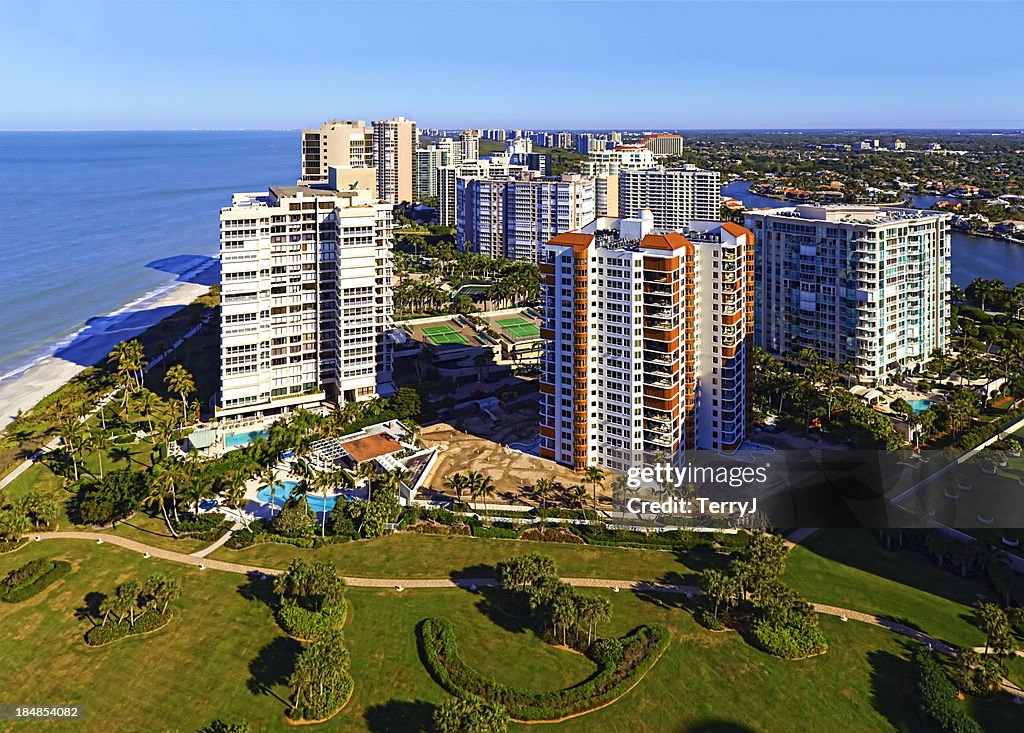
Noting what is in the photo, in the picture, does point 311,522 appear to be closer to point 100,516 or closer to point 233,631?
point 233,631

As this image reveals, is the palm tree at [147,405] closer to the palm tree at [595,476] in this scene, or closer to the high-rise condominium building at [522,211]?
the palm tree at [595,476]

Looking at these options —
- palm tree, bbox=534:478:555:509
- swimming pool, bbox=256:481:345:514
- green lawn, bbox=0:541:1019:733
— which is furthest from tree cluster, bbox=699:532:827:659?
swimming pool, bbox=256:481:345:514

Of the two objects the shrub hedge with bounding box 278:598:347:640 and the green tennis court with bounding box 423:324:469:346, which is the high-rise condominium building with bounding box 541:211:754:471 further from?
the green tennis court with bounding box 423:324:469:346

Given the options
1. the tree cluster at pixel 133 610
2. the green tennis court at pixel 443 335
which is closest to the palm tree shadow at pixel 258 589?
the tree cluster at pixel 133 610

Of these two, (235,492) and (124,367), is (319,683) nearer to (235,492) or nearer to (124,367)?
(235,492)

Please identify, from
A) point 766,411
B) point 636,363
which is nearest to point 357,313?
point 636,363

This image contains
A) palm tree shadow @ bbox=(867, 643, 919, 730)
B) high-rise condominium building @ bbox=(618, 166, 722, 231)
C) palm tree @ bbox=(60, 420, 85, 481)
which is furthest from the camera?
high-rise condominium building @ bbox=(618, 166, 722, 231)
